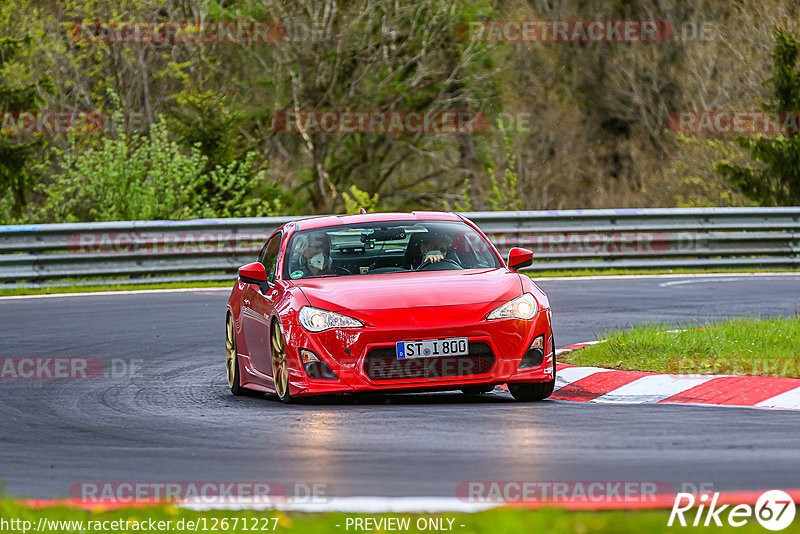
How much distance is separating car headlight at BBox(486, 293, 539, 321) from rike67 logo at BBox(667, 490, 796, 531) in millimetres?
3856

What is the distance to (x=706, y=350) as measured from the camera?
10.9 metres

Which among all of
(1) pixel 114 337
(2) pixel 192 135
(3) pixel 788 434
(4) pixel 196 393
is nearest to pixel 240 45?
(2) pixel 192 135

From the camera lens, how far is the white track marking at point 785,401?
8.81m

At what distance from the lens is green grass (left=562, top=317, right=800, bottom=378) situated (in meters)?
10.1

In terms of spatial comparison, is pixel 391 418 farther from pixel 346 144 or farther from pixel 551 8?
pixel 551 8

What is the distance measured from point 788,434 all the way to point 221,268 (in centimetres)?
1477

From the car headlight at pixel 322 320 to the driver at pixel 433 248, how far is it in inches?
50.1

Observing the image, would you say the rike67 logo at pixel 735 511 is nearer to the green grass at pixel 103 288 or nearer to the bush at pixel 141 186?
the green grass at pixel 103 288

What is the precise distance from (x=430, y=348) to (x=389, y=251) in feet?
5.39
